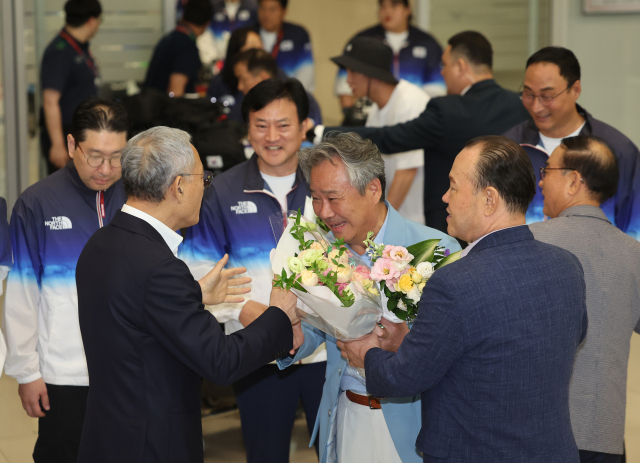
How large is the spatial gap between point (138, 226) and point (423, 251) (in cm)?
90

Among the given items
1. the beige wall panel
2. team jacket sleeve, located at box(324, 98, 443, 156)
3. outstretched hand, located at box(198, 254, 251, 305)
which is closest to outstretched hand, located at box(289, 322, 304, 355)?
outstretched hand, located at box(198, 254, 251, 305)

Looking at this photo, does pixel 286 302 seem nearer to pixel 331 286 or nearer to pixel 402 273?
pixel 331 286

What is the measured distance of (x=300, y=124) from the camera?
332 cm

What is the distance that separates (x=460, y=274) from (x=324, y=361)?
134 cm

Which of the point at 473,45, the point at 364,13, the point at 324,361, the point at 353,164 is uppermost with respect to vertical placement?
the point at 364,13

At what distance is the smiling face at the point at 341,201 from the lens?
258cm

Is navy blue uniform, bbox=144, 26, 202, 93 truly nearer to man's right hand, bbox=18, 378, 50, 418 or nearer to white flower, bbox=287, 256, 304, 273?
man's right hand, bbox=18, 378, 50, 418

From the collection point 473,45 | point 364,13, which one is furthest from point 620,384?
point 364,13

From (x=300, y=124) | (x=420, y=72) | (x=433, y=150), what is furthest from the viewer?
(x=420, y=72)

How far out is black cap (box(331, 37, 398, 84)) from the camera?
4.72 m

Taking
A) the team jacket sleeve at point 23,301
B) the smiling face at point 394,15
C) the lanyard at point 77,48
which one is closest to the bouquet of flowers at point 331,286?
the team jacket sleeve at point 23,301

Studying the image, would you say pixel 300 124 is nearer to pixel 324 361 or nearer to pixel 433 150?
pixel 324 361

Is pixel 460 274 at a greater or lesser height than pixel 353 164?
lesser

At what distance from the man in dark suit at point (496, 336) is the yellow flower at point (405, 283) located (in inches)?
8.1
